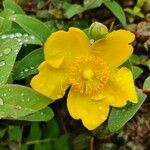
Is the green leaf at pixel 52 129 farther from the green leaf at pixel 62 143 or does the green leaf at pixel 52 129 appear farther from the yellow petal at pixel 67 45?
the yellow petal at pixel 67 45

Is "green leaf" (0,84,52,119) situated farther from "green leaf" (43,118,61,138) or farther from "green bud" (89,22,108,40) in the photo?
"green leaf" (43,118,61,138)

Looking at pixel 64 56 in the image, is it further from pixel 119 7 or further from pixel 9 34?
pixel 119 7

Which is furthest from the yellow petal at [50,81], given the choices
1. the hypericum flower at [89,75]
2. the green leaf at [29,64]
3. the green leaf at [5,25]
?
the green leaf at [5,25]

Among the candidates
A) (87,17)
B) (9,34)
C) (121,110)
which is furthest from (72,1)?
(121,110)

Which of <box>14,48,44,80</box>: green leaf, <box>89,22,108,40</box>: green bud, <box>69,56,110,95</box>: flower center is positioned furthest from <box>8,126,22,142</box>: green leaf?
<box>89,22,108,40</box>: green bud

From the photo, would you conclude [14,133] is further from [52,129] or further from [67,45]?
[67,45]

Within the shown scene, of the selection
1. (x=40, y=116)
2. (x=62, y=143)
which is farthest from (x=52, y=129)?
(x=40, y=116)
